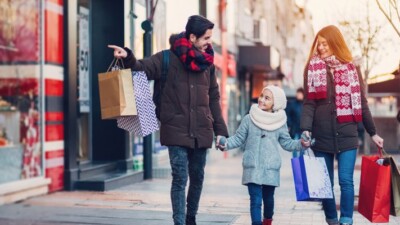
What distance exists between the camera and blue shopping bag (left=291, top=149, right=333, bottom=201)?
18.7ft

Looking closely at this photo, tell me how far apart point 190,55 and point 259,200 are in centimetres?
142

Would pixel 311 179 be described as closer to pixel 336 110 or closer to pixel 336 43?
pixel 336 110

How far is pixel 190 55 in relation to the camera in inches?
222

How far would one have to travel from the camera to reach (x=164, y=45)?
1380 centimetres

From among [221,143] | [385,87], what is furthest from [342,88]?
[385,87]

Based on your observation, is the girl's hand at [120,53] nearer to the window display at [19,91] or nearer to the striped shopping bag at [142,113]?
the striped shopping bag at [142,113]

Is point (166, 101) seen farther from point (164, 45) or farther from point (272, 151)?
point (164, 45)

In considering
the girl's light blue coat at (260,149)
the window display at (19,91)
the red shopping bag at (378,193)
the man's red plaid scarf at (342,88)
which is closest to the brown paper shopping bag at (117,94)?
the girl's light blue coat at (260,149)

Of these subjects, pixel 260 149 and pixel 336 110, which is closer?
pixel 336 110

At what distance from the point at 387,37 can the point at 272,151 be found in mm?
16127

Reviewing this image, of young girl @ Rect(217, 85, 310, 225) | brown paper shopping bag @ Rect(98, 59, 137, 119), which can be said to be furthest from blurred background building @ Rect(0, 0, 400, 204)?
brown paper shopping bag @ Rect(98, 59, 137, 119)

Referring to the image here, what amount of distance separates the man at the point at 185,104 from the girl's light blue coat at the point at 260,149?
0.36 meters

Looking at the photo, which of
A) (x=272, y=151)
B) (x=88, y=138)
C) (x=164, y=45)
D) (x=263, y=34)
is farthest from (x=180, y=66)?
(x=263, y=34)

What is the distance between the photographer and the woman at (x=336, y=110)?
231 inches
